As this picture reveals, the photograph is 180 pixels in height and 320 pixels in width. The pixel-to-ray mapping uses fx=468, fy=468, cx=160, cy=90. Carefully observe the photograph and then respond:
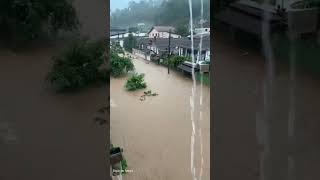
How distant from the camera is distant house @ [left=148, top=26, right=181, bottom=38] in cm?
199

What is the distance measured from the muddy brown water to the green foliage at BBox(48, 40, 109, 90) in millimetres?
33

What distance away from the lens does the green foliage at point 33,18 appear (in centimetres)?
185

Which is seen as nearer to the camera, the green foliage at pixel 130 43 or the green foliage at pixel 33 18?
the green foliage at pixel 33 18

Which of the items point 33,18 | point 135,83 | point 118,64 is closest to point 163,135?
point 135,83

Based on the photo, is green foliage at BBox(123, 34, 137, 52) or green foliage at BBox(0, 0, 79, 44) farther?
green foliage at BBox(123, 34, 137, 52)

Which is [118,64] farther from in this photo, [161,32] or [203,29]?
[203,29]

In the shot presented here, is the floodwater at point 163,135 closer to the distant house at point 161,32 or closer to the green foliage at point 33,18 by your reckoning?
the distant house at point 161,32

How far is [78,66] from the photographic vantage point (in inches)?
74.5

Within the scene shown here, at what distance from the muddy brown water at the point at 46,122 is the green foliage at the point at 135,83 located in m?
0.10

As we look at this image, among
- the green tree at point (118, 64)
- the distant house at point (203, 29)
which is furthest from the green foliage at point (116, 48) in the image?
the distant house at point (203, 29)

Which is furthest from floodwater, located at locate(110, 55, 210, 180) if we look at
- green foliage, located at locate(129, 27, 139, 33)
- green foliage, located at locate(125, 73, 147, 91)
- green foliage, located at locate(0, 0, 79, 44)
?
green foliage, located at locate(0, 0, 79, 44)

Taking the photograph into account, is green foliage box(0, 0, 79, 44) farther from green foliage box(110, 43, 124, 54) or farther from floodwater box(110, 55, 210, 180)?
floodwater box(110, 55, 210, 180)

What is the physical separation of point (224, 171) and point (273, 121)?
293mm

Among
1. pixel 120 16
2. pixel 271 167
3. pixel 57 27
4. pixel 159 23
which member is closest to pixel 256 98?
pixel 271 167
